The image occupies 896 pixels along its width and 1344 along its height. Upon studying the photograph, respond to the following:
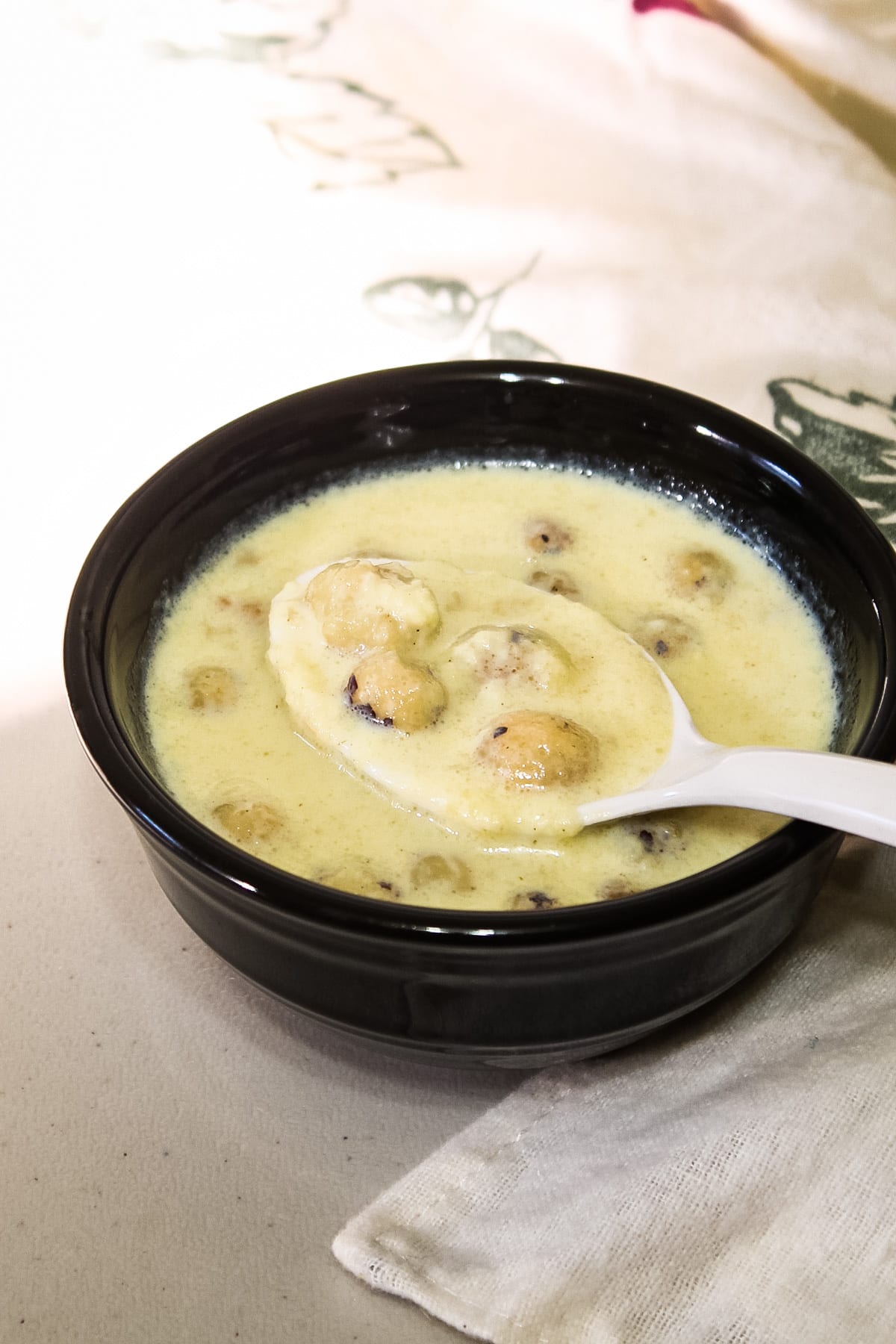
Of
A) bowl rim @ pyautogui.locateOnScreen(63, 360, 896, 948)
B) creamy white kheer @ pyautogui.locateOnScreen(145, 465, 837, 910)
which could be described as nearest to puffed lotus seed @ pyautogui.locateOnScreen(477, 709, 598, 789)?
creamy white kheer @ pyautogui.locateOnScreen(145, 465, 837, 910)

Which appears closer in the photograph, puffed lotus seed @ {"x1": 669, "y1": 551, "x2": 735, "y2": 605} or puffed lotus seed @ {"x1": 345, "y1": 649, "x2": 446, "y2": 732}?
puffed lotus seed @ {"x1": 345, "y1": 649, "x2": 446, "y2": 732}

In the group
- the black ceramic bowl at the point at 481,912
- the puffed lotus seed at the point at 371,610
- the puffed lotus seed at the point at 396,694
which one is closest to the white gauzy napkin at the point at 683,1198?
the black ceramic bowl at the point at 481,912

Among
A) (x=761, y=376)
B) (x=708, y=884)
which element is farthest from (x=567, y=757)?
(x=761, y=376)

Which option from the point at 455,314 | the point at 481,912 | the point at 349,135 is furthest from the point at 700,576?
the point at 349,135

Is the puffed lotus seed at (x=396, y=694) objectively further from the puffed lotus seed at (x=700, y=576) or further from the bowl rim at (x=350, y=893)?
the puffed lotus seed at (x=700, y=576)

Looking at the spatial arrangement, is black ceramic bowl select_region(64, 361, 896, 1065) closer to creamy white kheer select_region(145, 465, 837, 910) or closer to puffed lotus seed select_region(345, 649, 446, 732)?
creamy white kheer select_region(145, 465, 837, 910)

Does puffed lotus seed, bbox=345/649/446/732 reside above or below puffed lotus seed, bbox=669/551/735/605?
below

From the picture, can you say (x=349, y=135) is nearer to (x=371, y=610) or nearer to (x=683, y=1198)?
(x=371, y=610)
